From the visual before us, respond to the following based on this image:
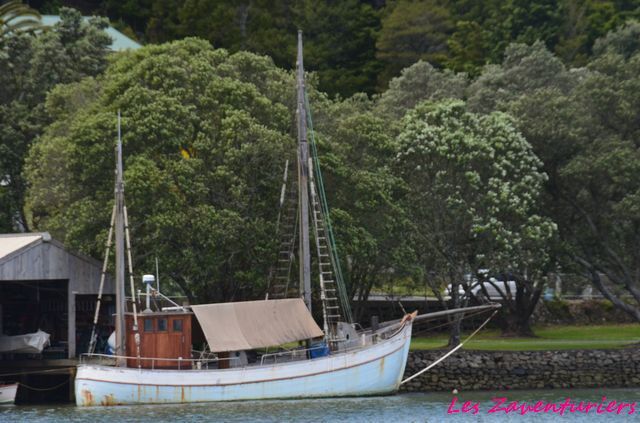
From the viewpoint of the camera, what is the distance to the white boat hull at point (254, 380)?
153 ft

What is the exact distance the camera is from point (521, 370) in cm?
5425

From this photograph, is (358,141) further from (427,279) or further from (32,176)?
(32,176)

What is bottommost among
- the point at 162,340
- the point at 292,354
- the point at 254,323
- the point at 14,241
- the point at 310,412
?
the point at 310,412

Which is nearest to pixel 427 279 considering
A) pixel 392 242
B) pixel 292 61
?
pixel 392 242

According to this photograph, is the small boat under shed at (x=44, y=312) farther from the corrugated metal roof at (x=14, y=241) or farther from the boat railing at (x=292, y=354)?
Answer: the boat railing at (x=292, y=354)

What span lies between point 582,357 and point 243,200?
15.5 meters

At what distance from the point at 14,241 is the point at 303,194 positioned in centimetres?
1149

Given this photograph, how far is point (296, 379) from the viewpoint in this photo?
1895 inches

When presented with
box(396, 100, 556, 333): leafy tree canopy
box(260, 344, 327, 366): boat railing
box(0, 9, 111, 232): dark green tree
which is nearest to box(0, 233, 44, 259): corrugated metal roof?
box(260, 344, 327, 366): boat railing

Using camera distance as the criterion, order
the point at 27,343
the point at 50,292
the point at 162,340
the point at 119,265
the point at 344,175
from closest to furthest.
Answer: the point at 119,265, the point at 162,340, the point at 27,343, the point at 344,175, the point at 50,292

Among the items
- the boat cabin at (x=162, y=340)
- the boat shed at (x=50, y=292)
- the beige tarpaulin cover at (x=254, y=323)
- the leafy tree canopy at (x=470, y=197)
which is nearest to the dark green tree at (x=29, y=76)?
the boat shed at (x=50, y=292)

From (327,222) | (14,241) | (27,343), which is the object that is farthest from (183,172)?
(27,343)

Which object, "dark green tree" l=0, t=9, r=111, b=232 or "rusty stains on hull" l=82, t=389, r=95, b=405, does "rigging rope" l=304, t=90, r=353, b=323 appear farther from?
"dark green tree" l=0, t=9, r=111, b=232

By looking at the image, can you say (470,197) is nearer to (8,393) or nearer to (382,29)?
(8,393)
